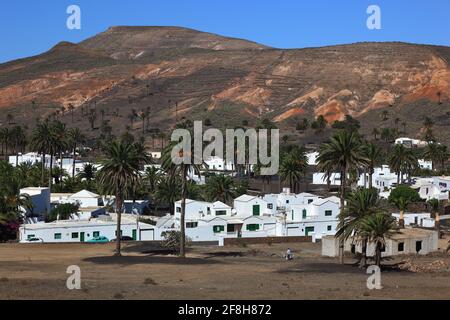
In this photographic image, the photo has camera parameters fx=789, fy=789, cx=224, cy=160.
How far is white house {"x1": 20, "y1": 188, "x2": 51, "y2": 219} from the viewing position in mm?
81125

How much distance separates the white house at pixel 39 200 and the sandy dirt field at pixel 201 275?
51.1 feet

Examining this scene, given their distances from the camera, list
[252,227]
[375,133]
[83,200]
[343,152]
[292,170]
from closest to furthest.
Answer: [343,152] < [252,227] < [83,200] < [292,170] < [375,133]

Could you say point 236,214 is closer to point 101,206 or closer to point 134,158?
point 101,206

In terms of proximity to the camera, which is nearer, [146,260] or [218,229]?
[146,260]

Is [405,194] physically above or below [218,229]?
above

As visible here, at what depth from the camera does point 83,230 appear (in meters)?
71.8

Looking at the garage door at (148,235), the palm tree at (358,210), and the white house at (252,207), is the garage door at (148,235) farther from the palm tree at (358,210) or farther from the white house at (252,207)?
the palm tree at (358,210)

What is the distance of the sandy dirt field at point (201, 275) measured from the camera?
38.8 metres

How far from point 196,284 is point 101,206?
4882 centimetres

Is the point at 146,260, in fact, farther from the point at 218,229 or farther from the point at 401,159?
the point at 401,159

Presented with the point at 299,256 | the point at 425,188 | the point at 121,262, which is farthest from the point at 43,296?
the point at 425,188

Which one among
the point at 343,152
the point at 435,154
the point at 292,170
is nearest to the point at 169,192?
the point at 292,170

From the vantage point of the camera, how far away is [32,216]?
79.7 meters

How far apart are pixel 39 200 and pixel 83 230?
1247cm
